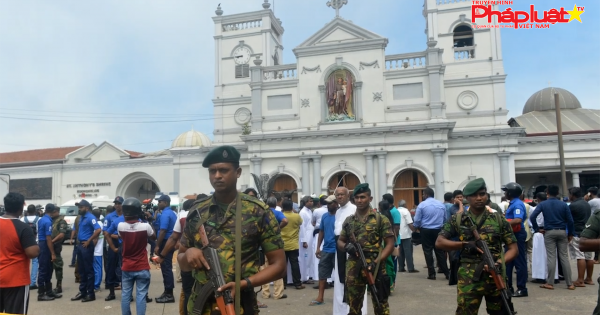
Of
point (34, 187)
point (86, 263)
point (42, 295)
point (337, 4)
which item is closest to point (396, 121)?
point (337, 4)

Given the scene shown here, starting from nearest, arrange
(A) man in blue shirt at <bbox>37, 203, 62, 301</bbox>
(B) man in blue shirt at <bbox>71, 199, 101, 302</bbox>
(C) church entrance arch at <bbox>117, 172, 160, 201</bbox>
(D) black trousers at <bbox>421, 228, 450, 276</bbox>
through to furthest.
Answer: (B) man in blue shirt at <bbox>71, 199, 101, 302</bbox>
(A) man in blue shirt at <bbox>37, 203, 62, 301</bbox>
(D) black trousers at <bbox>421, 228, 450, 276</bbox>
(C) church entrance arch at <bbox>117, 172, 160, 201</bbox>

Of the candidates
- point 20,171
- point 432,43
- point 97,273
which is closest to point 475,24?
point 432,43

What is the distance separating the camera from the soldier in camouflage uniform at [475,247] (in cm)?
430

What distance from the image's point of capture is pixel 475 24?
26.5 m

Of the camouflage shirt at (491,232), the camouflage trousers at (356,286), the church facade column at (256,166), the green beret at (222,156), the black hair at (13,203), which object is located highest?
the church facade column at (256,166)

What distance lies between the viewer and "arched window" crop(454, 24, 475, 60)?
87.9 feet

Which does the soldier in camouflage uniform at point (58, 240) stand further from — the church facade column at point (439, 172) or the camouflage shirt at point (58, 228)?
the church facade column at point (439, 172)

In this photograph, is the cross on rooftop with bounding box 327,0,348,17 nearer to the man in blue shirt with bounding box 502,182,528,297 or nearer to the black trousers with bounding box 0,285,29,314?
the man in blue shirt with bounding box 502,182,528,297

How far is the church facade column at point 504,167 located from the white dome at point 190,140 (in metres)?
19.7

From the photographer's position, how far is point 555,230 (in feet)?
27.7

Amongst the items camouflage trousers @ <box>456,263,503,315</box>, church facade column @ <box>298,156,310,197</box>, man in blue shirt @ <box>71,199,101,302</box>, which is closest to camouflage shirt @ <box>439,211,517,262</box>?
camouflage trousers @ <box>456,263,503,315</box>

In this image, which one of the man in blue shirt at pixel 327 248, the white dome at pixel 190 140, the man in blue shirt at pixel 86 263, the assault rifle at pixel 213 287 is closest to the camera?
the assault rifle at pixel 213 287

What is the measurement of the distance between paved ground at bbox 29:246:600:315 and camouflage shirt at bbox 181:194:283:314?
15.1ft

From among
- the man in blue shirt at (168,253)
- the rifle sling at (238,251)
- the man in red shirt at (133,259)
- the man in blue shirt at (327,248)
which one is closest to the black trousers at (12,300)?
the man in red shirt at (133,259)
